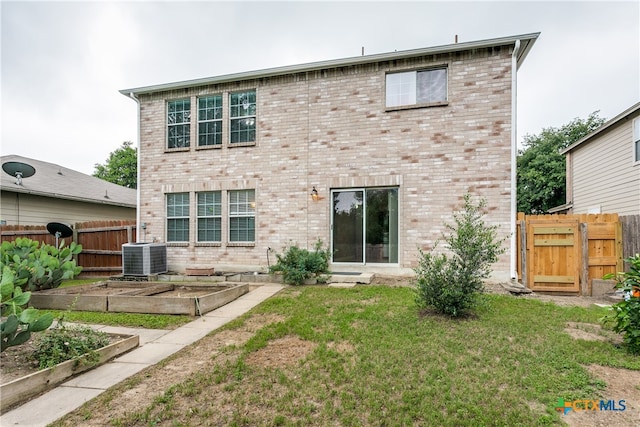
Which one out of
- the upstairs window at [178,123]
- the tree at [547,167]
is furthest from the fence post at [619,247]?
the tree at [547,167]

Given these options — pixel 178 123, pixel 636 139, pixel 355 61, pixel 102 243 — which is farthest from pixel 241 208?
pixel 636 139

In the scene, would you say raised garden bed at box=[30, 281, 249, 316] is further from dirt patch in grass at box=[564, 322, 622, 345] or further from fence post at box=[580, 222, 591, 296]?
fence post at box=[580, 222, 591, 296]

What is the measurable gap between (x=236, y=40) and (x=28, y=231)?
34.7 ft

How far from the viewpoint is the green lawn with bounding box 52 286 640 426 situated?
2477 millimetres

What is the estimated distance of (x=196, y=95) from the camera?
10.2 m

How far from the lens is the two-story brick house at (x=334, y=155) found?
7.98 meters

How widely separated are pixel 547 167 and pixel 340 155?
2343 centimetres

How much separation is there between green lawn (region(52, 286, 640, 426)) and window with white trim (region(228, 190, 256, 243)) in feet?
16.5

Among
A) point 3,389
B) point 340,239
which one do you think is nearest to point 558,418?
point 3,389

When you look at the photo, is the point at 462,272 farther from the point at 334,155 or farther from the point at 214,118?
the point at 214,118

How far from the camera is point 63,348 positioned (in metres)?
3.44

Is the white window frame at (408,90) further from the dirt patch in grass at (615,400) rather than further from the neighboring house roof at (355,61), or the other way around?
the dirt patch in grass at (615,400)

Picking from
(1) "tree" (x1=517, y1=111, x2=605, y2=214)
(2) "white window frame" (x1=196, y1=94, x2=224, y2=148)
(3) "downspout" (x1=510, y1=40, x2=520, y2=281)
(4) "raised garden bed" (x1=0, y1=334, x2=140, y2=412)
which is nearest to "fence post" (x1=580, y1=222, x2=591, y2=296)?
(3) "downspout" (x1=510, y1=40, x2=520, y2=281)

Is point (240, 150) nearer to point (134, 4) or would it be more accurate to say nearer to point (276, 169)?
point (276, 169)
